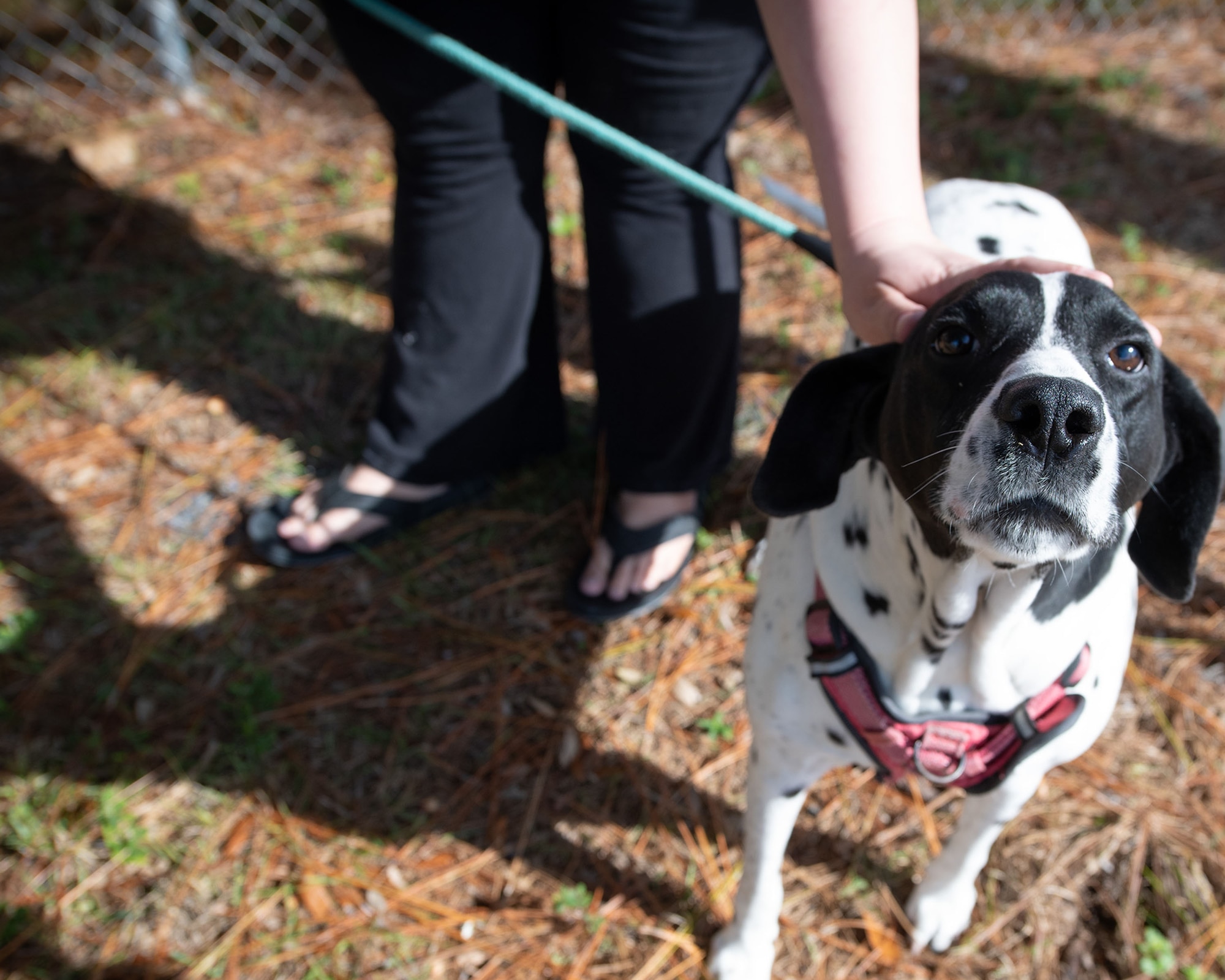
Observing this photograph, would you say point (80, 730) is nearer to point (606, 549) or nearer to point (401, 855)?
point (401, 855)

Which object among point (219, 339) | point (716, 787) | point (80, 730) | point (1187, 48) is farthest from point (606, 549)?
point (1187, 48)

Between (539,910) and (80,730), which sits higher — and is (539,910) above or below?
below

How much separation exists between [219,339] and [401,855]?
228 centimetres

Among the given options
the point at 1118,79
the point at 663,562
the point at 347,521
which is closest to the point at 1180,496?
the point at 663,562

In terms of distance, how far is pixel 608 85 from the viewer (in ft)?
6.64

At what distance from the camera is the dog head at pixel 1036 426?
1.21 m

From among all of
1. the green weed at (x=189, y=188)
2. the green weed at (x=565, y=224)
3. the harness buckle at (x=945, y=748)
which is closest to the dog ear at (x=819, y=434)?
the harness buckle at (x=945, y=748)

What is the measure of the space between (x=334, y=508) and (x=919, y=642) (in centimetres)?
198

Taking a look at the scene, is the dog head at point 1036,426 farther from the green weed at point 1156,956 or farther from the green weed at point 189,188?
the green weed at point 189,188

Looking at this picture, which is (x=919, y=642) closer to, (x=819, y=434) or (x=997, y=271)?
(x=819, y=434)

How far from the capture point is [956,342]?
1.32 meters

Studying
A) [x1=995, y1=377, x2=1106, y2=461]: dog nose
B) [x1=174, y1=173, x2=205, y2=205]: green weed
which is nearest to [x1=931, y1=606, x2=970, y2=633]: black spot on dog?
[x1=995, y1=377, x2=1106, y2=461]: dog nose

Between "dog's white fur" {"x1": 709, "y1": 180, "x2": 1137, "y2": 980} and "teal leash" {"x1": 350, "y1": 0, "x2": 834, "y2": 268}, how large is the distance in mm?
444

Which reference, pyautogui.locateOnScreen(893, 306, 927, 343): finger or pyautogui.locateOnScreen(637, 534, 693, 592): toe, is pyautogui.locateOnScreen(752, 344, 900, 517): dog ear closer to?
pyautogui.locateOnScreen(893, 306, 927, 343): finger
